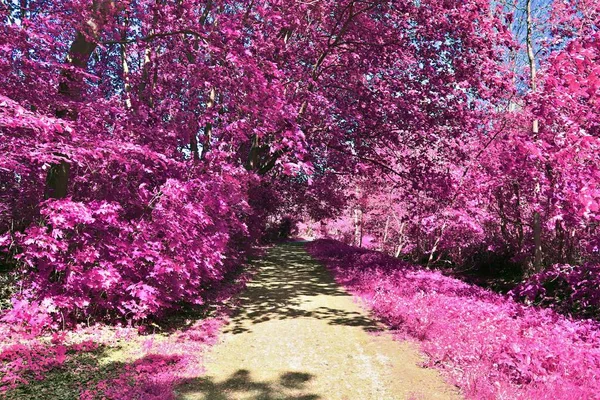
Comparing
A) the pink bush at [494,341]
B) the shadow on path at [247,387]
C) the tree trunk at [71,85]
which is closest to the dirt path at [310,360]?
the shadow on path at [247,387]

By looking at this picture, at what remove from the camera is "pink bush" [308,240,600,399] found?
4.39m

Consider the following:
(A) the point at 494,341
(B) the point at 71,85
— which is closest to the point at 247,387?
(A) the point at 494,341

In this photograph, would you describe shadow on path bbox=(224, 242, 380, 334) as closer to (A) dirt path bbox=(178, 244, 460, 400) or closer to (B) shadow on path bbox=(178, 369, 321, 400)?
(A) dirt path bbox=(178, 244, 460, 400)

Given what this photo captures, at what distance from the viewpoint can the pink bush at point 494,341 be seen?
14.4 ft

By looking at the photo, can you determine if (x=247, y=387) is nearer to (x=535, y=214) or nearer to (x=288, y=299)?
(x=288, y=299)

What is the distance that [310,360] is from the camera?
580 centimetres

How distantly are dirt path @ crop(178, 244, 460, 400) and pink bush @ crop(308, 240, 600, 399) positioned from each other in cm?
39

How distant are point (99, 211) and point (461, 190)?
9.81m

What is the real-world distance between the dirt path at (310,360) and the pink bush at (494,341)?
1.29ft

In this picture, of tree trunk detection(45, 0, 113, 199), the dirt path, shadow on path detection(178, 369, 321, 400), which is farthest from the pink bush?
tree trunk detection(45, 0, 113, 199)

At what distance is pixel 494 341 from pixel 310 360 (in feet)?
8.56

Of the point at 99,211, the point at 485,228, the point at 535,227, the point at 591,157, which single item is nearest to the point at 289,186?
the point at 485,228

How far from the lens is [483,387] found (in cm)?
453

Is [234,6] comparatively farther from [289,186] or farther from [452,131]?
[289,186]
